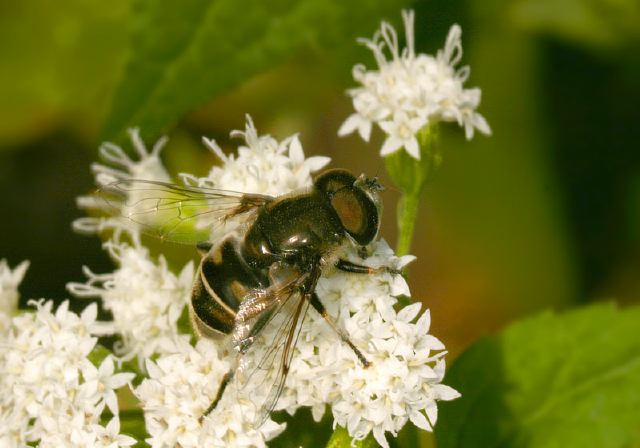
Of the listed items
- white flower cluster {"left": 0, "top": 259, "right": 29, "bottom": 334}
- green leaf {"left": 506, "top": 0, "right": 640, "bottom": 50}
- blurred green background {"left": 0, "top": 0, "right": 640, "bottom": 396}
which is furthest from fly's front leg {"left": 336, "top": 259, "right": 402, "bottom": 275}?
green leaf {"left": 506, "top": 0, "right": 640, "bottom": 50}

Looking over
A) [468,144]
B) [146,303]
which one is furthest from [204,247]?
[468,144]

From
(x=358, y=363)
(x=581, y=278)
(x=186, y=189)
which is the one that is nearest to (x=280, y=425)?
(x=358, y=363)

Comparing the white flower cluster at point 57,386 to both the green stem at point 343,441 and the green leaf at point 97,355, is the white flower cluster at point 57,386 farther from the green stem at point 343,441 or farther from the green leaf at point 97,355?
the green stem at point 343,441

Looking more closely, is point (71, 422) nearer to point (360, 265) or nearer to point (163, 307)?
point (163, 307)

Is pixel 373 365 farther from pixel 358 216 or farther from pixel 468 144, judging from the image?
pixel 468 144

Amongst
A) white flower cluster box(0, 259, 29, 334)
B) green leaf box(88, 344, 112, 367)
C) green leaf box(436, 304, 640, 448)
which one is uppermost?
white flower cluster box(0, 259, 29, 334)

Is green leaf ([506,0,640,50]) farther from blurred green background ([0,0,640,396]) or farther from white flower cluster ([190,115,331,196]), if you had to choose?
white flower cluster ([190,115,331,196])
